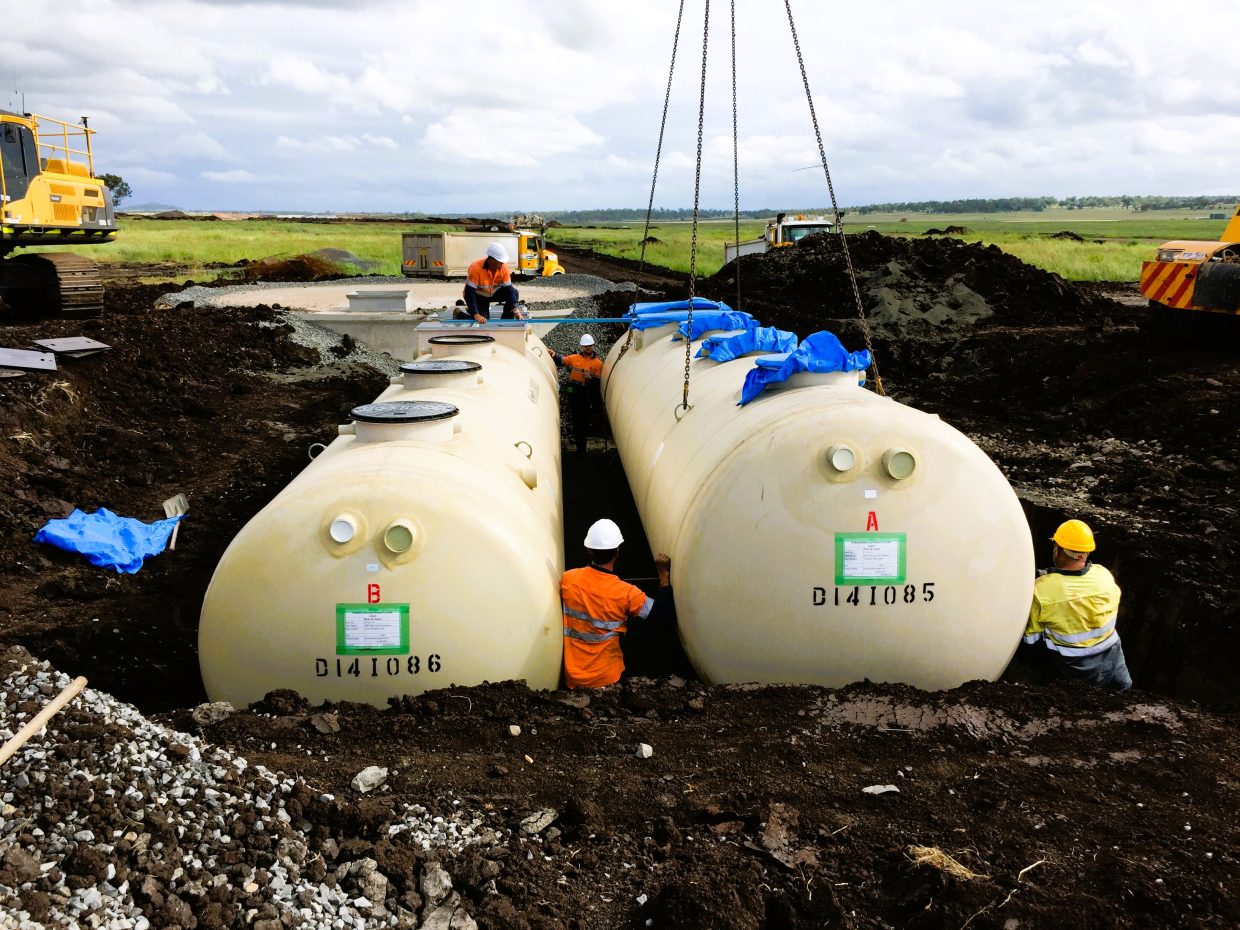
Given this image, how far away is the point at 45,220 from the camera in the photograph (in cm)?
1670

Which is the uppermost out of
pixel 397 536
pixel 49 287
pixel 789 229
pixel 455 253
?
pixel 789 229

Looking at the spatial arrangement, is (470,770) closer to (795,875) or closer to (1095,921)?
(795,875)

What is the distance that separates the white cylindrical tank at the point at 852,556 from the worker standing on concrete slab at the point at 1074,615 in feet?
1.39

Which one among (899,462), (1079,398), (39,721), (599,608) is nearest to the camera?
(39,721)

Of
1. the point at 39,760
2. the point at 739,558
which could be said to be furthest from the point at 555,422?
the point at 39,760

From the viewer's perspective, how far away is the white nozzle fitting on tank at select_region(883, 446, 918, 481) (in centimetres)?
525

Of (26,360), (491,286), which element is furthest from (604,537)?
(26,360)

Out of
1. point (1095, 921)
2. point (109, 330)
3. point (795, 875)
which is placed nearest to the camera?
point (1095, 921)

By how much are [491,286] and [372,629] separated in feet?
25.5

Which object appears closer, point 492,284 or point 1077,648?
point 1077,648

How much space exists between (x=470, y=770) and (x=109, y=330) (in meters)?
14.6

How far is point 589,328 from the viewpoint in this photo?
20891mm

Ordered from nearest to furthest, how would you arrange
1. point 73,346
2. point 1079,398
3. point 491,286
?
1. point 491,286
2. point 73,346
3. point 1079,398

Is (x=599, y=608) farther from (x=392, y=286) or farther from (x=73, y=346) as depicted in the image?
(x=392, y=286)
